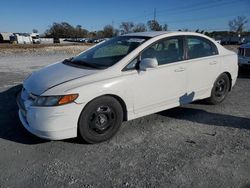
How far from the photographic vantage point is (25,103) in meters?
3.46

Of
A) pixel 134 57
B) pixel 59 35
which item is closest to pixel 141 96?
pixel 134 57

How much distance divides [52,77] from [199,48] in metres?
2.78

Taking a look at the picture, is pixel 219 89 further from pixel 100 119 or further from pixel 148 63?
pixel 100 119

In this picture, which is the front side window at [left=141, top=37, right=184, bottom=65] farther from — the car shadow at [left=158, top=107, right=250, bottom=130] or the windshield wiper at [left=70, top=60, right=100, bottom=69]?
the car shadow at [left=158, top=107, right=250, bottom=130]

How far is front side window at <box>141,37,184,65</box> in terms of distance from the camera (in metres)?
4.10

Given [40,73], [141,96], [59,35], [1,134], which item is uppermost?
[59,35]

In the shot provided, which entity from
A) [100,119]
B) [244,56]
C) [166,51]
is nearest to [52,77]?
[100,119]

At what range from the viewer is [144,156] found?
3.25 meters

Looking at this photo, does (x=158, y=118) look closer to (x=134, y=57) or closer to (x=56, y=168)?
(x=134, y=57)

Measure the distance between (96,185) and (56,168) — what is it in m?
0.62

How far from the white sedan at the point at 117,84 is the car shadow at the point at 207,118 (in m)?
0.32

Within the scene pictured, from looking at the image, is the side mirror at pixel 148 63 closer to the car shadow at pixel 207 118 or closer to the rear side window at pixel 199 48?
the rear side window at pixel 199 48

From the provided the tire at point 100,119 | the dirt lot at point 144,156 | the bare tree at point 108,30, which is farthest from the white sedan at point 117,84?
the bare tree at point 108,30

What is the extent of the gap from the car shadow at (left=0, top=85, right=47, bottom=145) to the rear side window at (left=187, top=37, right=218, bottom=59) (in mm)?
2965
